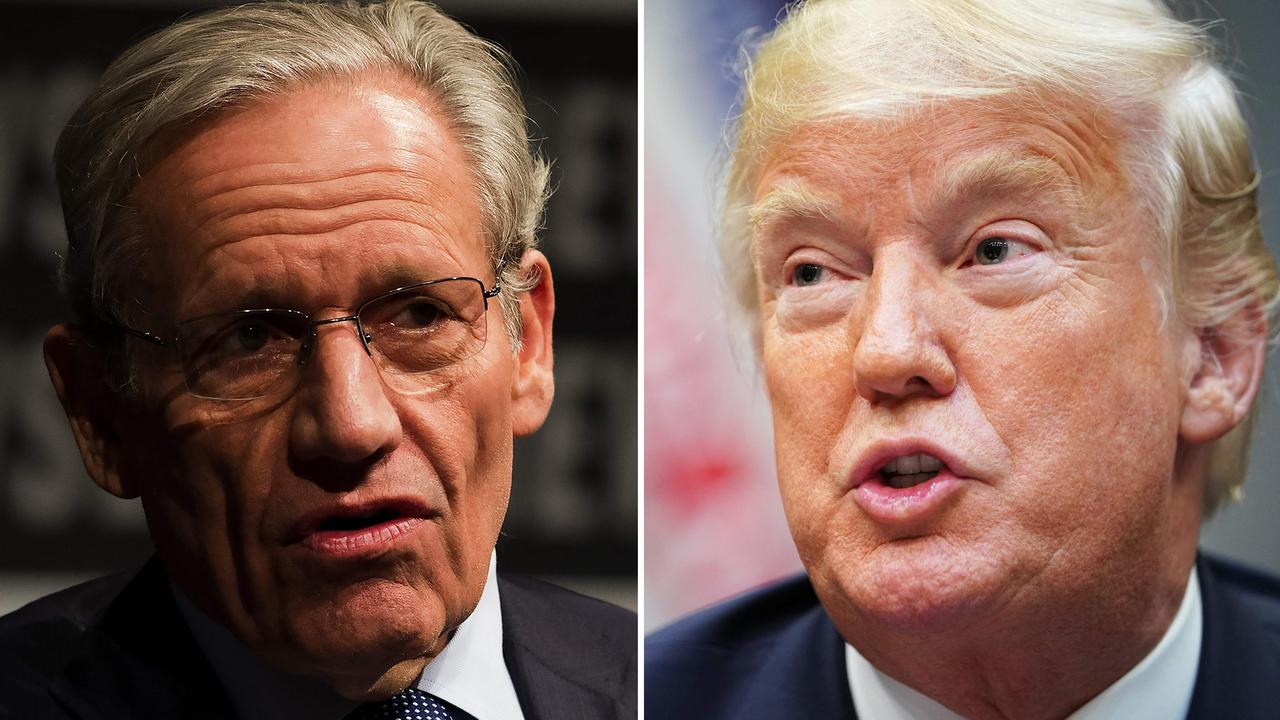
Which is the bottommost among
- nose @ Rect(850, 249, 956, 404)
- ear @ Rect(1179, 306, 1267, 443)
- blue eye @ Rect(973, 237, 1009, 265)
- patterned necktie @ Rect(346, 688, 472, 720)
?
patterned necktie @ Rect(346, 688, 472, 720)

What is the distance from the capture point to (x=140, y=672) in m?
2.18

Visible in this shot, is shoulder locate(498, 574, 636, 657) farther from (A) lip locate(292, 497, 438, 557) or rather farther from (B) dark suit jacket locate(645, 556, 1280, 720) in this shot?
(A) lip locate(292, 497, 438, 557)

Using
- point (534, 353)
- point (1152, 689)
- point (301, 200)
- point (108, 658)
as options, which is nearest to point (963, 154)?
point (534, 353)

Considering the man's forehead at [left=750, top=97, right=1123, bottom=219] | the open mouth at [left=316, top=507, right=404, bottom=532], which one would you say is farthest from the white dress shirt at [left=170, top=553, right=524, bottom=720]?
the man's forehead at [left=750, top=97, right=1123, bottom=219]

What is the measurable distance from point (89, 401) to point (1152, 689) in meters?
1.73

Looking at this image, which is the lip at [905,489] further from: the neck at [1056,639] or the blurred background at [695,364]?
the blurred background at [695,364]

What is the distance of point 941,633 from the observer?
2.20 m

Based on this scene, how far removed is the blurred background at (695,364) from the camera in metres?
2.52

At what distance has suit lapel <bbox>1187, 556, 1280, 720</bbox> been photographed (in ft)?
7.40

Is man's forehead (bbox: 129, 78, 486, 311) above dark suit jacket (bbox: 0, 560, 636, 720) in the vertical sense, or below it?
above

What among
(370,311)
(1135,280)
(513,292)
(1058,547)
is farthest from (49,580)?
(1135,280)

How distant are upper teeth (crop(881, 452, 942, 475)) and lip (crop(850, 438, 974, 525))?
1cm

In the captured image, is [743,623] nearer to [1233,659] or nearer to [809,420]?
[809,420]

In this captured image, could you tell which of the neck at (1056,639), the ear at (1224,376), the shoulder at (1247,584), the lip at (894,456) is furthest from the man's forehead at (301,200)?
the shoulder at (1247,584)
